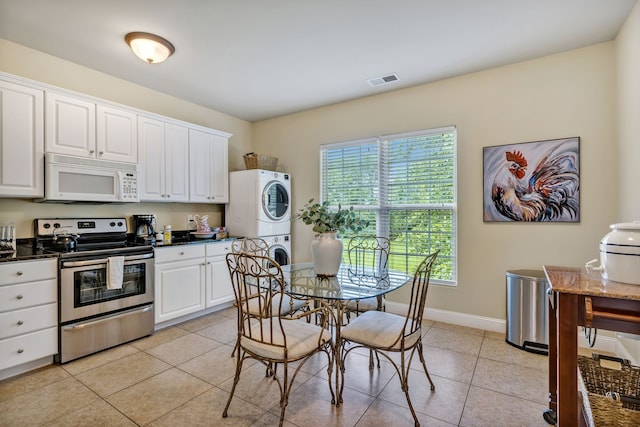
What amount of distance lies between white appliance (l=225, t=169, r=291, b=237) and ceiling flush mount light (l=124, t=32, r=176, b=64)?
1.68 meters

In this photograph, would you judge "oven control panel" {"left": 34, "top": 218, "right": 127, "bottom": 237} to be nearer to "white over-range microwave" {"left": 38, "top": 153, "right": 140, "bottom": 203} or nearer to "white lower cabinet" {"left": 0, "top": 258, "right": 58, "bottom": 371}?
"white over-range microwave" {"left": 38, "top": 153, "right": 140, "bottom": 203}

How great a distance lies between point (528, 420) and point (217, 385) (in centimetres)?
200

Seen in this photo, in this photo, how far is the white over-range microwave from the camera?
2.66 m

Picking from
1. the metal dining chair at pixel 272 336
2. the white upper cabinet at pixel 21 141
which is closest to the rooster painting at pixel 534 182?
the metal dining chair at pixel 272 336

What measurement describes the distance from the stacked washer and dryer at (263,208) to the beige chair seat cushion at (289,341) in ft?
7.05

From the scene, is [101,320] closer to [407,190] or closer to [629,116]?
[407,190]

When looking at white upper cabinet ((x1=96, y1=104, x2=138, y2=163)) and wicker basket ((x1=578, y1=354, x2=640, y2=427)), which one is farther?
white upper cabinet ((x1=96, y1=104, x2=138, y2=163))

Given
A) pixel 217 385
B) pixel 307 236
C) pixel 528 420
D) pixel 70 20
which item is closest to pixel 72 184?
pixel 70 20

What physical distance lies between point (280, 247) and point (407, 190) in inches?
73.1

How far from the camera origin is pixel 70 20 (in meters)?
2.36

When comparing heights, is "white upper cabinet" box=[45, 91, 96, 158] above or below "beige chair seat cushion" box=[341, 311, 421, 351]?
above

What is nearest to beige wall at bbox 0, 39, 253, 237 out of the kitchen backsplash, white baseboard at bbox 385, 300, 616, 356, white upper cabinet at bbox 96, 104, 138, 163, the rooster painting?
the kitchen backsplash

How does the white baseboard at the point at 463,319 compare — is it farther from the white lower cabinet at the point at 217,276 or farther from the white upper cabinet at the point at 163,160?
the white upper cabinet at the point at 163,160

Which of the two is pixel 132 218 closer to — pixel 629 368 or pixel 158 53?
pixel 158 53
